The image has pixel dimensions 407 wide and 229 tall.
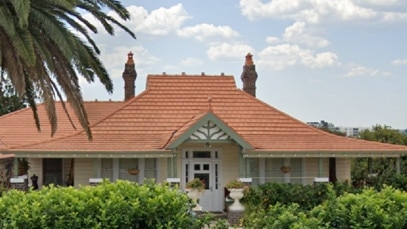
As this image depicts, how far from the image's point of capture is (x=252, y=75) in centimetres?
2786

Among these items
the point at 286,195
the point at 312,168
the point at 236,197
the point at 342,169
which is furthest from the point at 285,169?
the point at 236,197

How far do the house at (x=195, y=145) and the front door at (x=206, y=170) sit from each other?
0.04 meters

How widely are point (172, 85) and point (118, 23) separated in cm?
773

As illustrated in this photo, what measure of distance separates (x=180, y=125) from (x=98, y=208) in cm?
1592

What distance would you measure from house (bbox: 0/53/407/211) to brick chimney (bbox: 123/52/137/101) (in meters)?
2.46

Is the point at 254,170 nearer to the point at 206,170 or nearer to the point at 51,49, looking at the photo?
the point at 206,170

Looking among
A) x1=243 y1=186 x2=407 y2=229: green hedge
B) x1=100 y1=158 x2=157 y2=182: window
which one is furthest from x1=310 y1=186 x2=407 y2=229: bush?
x1=100 y1=158 x2=157 y2=182: window

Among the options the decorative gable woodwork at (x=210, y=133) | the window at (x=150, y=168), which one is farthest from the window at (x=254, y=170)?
the window at (x=150, y=168)

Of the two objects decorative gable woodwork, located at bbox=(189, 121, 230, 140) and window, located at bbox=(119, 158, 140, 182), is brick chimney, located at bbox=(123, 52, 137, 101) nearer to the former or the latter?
window, located at bbox=(119, 158, 140, 182)

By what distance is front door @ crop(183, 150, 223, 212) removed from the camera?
22.8 metres

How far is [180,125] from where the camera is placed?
2375 cm

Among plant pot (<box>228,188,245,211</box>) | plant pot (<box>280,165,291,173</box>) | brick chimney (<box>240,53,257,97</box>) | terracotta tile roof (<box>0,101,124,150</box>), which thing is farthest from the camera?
brick chimney (<box>240,53,257,97</box>)

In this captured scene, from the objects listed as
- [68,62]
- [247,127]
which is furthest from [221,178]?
[68,62]

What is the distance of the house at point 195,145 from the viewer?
71.1 feet
